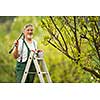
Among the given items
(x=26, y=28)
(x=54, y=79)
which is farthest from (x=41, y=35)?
(x=54, y=79)

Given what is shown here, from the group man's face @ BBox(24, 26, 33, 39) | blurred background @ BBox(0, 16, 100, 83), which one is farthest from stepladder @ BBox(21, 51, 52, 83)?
man's face @ BBox(24, 26, 33, 39)

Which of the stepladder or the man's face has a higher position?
the man's face

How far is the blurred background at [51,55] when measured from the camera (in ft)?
11.3

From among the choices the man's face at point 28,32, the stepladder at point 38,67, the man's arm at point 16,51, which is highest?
the man's face at point 28,32

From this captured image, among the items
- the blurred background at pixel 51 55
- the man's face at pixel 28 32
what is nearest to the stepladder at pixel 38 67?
the blurred background at pixel 51 55

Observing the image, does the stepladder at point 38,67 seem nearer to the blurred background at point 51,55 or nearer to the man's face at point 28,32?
the blurred background at point 51,55

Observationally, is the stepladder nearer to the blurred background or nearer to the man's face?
the blurred background

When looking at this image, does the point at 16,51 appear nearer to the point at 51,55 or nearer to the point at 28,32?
the point at 28,32

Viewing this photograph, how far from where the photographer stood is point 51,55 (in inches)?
136

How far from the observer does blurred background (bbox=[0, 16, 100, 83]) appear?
11.3 ft

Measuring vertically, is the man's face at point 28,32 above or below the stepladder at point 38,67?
above

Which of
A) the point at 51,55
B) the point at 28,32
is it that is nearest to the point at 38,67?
A: the point at 51,55
